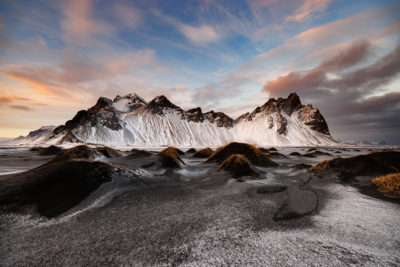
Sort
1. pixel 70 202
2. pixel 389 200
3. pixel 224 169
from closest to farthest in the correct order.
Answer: pixel 70 202 → pixel 389 200 → pixel 224 169

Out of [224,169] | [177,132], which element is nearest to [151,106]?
[177,132]

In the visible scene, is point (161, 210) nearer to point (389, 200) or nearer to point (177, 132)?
point (389, 200)

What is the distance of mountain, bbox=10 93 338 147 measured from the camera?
75.1m

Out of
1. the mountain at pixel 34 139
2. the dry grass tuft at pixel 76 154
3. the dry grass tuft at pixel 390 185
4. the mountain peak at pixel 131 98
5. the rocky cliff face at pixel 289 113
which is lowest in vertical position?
the dry grass tuft at pixel 390 185

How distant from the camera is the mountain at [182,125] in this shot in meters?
75.1

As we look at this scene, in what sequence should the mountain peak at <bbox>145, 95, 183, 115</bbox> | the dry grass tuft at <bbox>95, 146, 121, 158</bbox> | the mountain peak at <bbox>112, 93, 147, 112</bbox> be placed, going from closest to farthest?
the dry grass tuft at <bbox>95, 146, 121, 158</bbox>, the mountain peak at <bbox>145, 95, 183, 115</bbox>, the mountain peak at <bbox>112, 93, 147, 112</bbox>

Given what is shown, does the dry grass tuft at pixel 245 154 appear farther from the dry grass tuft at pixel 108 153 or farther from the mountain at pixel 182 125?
the mountain at pixel 182 125

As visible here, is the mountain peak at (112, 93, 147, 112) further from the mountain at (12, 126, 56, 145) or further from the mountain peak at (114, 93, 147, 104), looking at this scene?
the mountain at (12, 126, 56, 145)

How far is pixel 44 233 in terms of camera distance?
262 cm

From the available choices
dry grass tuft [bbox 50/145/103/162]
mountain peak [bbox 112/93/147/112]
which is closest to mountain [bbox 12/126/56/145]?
mountain peak [bbox 112/93/147/112]

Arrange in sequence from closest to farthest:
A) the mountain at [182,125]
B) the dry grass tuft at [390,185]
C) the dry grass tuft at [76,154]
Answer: the dry grass tuft at [390,185] < the dry grass tuft at [76,154] < the mountain at [182,125]

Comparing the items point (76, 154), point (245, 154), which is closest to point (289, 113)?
point (245, 154)

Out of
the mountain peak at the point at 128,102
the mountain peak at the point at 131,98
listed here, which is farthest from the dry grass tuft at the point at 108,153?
the mountain peak at the point at 131,98

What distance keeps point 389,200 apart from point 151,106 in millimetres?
103138
